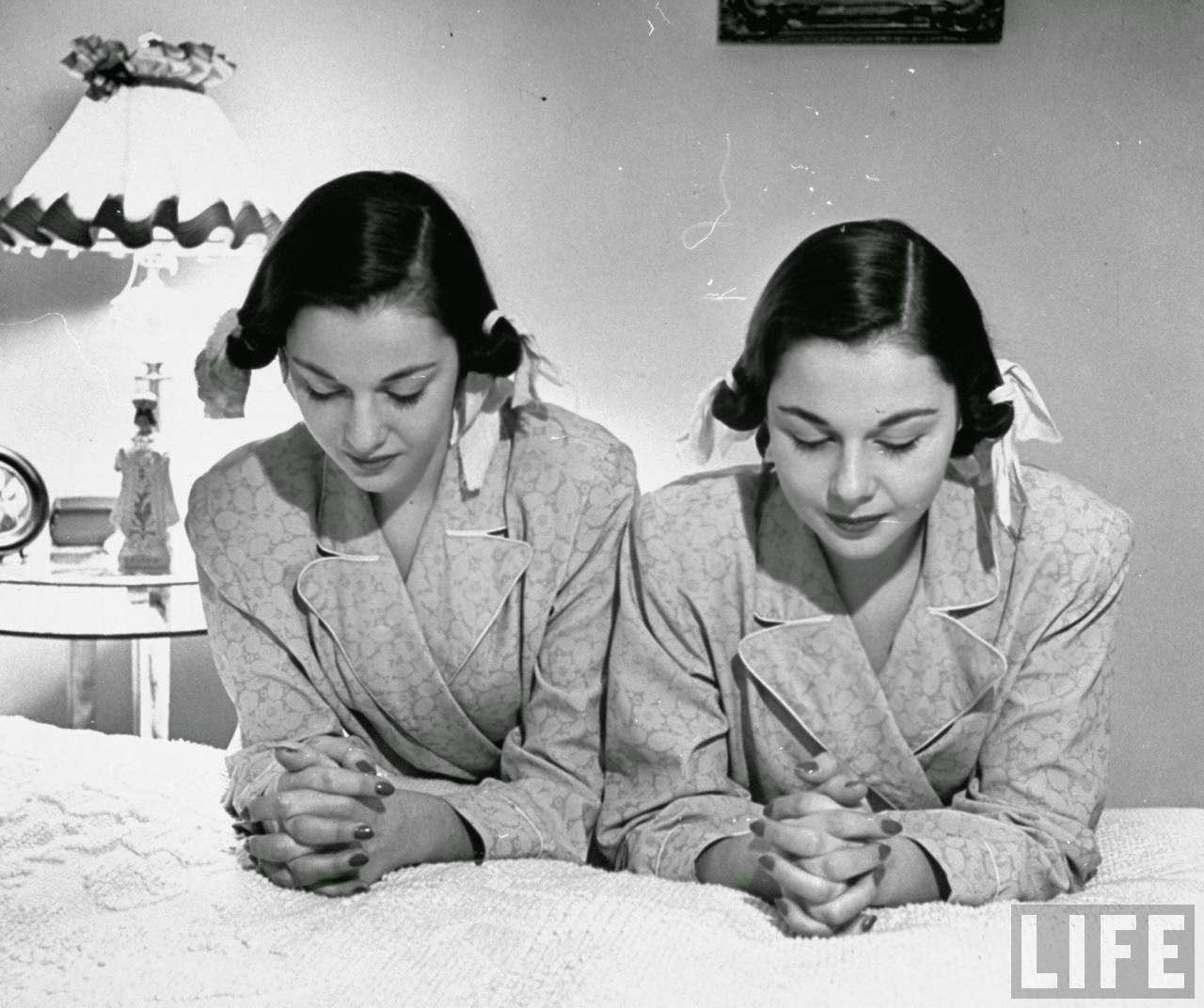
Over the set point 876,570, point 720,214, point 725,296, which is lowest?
point 876,570

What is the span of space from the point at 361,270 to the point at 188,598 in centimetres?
85

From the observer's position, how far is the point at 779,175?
213cm

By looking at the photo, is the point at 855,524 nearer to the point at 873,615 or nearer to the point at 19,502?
the point at 873,615

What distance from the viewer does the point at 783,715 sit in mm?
1432

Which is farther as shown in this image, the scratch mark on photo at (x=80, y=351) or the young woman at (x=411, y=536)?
the scratch mark on photo at (x=80, y=351)

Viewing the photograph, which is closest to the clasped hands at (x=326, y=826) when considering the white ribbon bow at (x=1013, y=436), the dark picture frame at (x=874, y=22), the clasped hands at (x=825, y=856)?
the clasped hands at (x=825, y=856)

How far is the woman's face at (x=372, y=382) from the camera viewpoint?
136 centimetres

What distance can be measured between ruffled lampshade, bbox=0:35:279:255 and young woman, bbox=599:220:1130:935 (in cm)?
101

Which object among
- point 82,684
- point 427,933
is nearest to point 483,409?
point 427,933

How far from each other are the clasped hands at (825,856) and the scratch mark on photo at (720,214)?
1114mm

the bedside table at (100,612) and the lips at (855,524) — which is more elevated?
the lips at (855,524)

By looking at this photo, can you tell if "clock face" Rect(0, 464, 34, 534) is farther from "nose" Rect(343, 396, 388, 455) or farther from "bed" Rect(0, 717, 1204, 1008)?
"nose" Rect(343, 396, 388, 455)

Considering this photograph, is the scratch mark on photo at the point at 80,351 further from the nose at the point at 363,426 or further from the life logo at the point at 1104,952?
the life logo at the point at 1104,952

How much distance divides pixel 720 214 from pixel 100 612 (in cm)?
102
